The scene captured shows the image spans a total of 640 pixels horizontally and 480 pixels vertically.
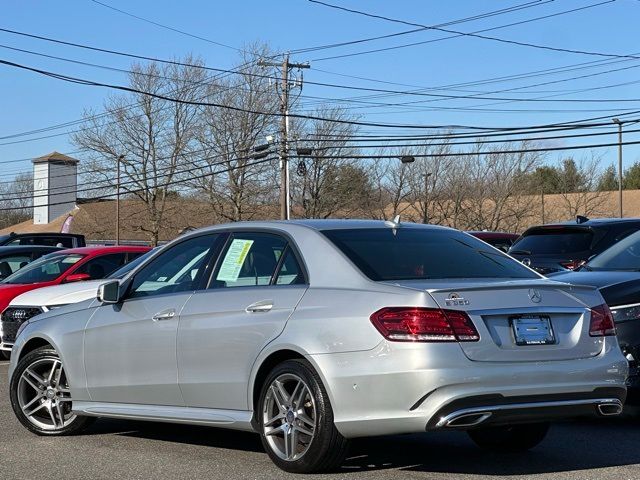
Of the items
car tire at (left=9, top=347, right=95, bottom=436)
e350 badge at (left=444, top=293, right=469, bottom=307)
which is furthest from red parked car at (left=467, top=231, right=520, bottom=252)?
e350 badge at (left=444, top=293, right=469, bottom=307)

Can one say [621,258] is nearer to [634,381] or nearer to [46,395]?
[634,381]

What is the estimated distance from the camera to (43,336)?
7.93 meters

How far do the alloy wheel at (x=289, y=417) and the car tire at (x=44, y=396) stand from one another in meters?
2.13

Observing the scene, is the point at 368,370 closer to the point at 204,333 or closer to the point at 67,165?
the point at 204,333

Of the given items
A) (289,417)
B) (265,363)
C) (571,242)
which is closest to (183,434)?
(265,363)

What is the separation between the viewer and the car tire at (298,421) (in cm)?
586

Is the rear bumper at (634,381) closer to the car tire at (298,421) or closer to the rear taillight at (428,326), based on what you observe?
the rear taillight at (428,326)

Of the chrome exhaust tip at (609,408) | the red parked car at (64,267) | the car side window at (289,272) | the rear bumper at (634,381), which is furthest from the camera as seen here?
the red parked car at (64,267)

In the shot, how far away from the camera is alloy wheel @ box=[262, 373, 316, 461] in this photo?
6035 mm

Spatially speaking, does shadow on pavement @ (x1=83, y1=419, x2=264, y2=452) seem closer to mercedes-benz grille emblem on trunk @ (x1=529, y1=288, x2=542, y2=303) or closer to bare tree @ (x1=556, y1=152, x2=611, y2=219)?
mercedes-benz grille emblem on trunk @ (x1=529, y1=288, x2=542, y2=303)

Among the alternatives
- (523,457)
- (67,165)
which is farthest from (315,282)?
(67,165)

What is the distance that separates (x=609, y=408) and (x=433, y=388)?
1281mm

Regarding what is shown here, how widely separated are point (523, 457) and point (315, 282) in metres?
1.95

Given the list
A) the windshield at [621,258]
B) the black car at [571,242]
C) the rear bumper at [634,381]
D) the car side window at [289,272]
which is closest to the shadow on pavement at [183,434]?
the car side window at [289,272]
